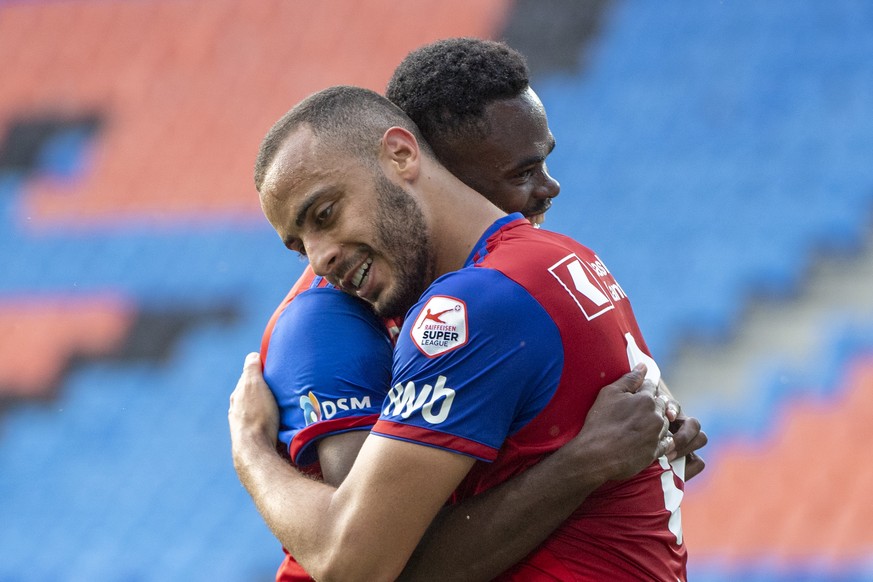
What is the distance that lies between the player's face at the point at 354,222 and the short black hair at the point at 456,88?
0.97 feet

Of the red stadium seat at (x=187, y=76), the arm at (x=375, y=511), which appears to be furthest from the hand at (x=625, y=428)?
the red stadium seat at (x=187, y=76)

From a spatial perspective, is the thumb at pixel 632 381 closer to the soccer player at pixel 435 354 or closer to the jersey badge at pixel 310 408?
the soccer player at pixel 435 354

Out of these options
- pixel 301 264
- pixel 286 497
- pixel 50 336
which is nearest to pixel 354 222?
pixel 286 497

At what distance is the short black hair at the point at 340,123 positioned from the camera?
283cm

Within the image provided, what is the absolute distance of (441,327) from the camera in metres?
2.42

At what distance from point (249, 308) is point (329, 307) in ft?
20.5

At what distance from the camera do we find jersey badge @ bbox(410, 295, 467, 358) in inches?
94.5

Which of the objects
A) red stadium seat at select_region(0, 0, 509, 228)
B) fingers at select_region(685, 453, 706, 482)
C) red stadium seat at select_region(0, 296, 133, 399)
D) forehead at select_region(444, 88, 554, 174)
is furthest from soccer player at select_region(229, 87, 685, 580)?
red stadium seat at select_region(0, 0, 509, 228)

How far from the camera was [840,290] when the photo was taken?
787 centimetres

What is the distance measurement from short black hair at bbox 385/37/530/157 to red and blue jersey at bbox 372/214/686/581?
455mm

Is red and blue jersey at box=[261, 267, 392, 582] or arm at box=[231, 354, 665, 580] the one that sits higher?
red and blue jersey at box=[261, 267, 392, 582]

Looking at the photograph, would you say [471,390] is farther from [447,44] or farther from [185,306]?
[185,306]

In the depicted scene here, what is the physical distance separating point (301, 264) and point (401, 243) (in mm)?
6449

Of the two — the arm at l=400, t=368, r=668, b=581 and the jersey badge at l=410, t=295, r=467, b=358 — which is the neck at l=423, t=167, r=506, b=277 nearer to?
the jersey badge at l=410, t=295, r=467, b=358
